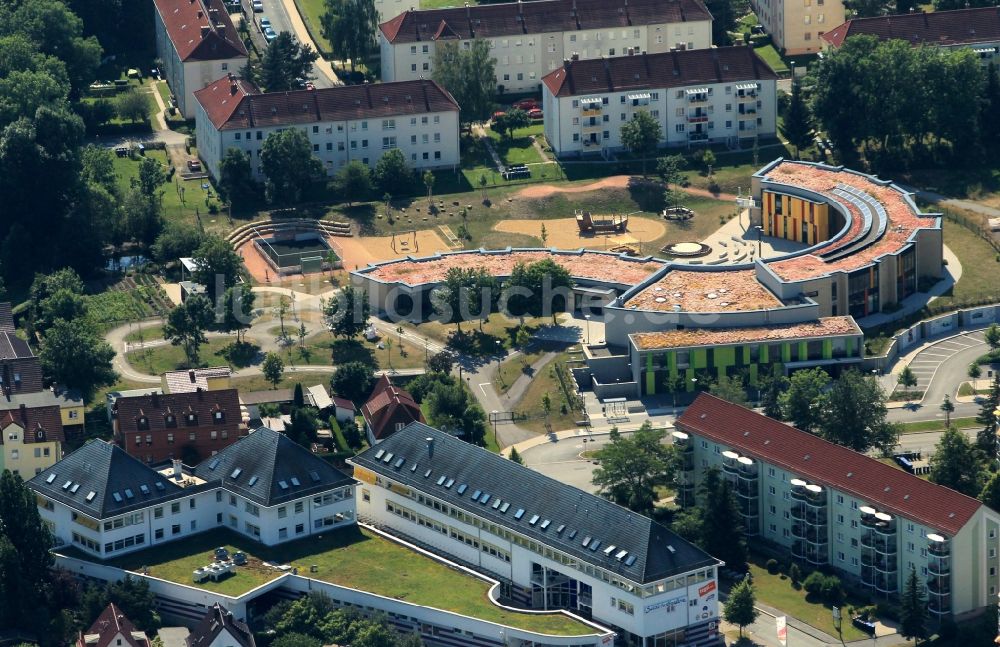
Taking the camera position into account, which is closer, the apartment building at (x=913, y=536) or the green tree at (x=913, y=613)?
the green tree at (x=913, y=613)

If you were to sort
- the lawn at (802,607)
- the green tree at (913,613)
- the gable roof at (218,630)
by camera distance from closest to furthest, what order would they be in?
the gable roof at (218,630), the green tree at (913,613), the lawn at (802,607)

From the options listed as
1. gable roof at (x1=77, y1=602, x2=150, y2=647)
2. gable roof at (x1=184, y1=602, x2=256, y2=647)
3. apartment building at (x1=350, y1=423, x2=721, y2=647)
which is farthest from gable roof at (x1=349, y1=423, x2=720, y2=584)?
gable roof at (x1=77, y1=602, x2=150, y2=647)

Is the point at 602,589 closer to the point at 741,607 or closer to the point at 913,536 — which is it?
the point at 741,607

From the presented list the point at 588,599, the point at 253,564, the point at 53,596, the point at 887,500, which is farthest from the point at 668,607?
the point at 53,596

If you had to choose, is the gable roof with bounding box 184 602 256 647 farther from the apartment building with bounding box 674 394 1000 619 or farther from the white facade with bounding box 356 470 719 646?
the apartment building with bounding box 674 394 1000 619

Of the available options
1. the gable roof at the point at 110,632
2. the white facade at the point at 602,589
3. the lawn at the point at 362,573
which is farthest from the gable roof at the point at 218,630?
the white facade at the point at 602,589

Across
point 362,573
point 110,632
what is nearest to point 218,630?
point 110,632

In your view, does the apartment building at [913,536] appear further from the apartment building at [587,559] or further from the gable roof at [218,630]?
the gable roof at [218,630]
